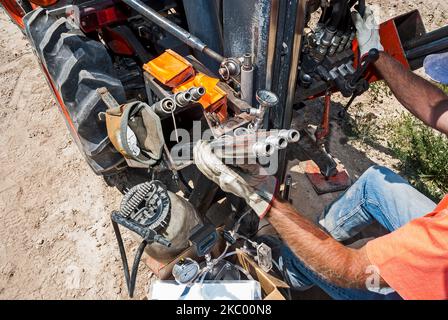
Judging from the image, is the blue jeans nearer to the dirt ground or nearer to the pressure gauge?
the pressure gauge

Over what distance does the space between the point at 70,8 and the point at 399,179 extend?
253cm

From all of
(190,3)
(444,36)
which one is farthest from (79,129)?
(444,36)

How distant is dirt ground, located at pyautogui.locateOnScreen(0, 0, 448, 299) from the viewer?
2.72 m

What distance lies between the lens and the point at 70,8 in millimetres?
2607

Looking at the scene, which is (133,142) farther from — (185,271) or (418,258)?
(418,258)

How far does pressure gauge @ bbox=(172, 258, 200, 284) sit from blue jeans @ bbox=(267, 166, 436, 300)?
A: 592 millimetres

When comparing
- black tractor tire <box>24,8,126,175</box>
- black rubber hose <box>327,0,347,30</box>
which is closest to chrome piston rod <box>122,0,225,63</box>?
black tractor tire <box>24,8,126,175</box>

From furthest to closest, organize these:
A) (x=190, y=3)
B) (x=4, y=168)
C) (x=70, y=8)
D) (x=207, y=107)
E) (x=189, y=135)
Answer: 1. (x=4, y=168)
2. (x=70, y=8)
3. (x=189, y=135)
4. (x=190, y=3)
5. (x=207, y=107)

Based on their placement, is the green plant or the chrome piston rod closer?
the chrome piston rod

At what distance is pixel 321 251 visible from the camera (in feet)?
5.69

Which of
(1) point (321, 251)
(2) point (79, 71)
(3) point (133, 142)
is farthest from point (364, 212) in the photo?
(2) point (79, 71)

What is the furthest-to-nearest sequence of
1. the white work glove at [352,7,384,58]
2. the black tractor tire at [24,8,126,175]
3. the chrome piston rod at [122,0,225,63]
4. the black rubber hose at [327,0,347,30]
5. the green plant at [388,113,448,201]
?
the green plant at [388,113,448,201]
the black tractor tire at [24,8,126,175]
the white work glove at [352,7,384,58]
the black rubber hose at [327,0,347,30]
the chrome piston rod at [122,0,225,63]

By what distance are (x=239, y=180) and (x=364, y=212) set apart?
1.01m

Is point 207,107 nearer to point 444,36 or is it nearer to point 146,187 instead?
point 146,187
